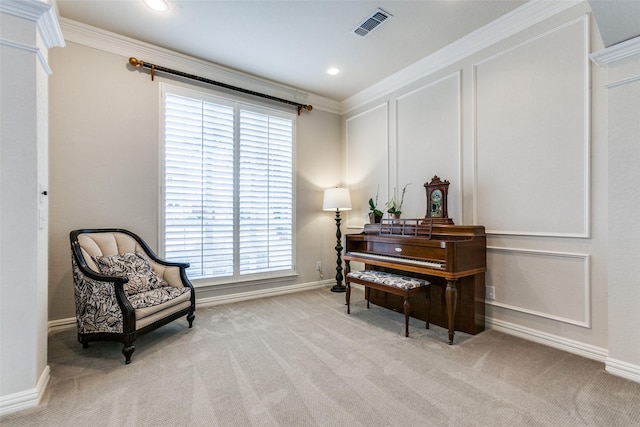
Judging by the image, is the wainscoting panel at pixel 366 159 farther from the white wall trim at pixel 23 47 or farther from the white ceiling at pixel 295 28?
the white wall trim at pixel 23 47

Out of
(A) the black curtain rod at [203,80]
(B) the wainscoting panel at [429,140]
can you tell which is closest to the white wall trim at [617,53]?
(B) the wainscoting panel at [429,140]

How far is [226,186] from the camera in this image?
3771 millimetres

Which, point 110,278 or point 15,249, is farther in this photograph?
point 110,278

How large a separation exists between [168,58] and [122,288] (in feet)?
8.80

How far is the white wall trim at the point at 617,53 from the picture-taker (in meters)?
A: 1.93

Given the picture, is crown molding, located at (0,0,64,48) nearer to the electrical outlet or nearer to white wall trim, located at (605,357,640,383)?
the electrical outlet

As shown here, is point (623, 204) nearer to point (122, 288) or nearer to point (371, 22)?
point (371, 22)

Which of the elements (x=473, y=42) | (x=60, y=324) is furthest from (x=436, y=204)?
(x=60, y=324)

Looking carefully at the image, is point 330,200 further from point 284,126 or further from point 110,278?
point 110,278

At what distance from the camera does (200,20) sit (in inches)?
→ 111

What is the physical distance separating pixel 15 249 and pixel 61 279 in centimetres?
143

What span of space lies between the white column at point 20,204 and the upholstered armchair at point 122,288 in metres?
0.47

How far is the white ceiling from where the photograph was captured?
8.56 feet

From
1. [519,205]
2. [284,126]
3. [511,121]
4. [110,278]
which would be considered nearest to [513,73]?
[511,121]
